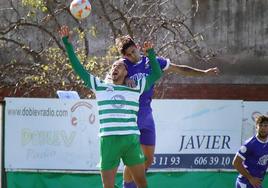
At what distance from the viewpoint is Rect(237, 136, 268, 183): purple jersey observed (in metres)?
9.20

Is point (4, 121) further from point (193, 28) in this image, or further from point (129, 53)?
point (193, 28)

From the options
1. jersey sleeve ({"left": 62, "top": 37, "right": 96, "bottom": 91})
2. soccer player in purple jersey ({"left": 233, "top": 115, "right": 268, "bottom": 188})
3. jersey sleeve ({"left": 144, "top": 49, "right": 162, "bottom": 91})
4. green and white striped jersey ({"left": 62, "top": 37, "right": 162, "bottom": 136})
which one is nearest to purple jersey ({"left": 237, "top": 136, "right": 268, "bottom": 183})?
soccer player in purple jersey ({"left": 233, "top": 115, "right": 268, "bottom": 188})

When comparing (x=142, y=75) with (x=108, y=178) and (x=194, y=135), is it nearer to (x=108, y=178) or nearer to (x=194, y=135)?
(x=108, y=178)

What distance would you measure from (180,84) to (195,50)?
498 cm

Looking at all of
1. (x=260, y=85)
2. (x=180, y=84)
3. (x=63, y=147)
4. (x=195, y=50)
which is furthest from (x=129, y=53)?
(x=260, y=85)

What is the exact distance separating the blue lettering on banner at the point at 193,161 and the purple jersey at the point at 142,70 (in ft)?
8.95

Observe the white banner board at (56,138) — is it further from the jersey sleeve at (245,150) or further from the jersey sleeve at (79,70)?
the jersey sleeve at (79,70)

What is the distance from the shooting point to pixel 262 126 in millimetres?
9102

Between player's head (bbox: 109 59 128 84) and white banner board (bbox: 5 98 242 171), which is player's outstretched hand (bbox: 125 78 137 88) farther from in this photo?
white banner board (bbox: 5 98 242 171)

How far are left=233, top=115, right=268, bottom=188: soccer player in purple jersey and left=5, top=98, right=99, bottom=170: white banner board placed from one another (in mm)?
2402

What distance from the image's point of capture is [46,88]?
13547mm

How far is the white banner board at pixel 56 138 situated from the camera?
10531mm

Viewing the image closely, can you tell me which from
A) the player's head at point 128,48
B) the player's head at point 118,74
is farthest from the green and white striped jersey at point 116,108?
the player's head at point 128,48

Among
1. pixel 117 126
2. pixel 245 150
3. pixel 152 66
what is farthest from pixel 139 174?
pixel 245 150
